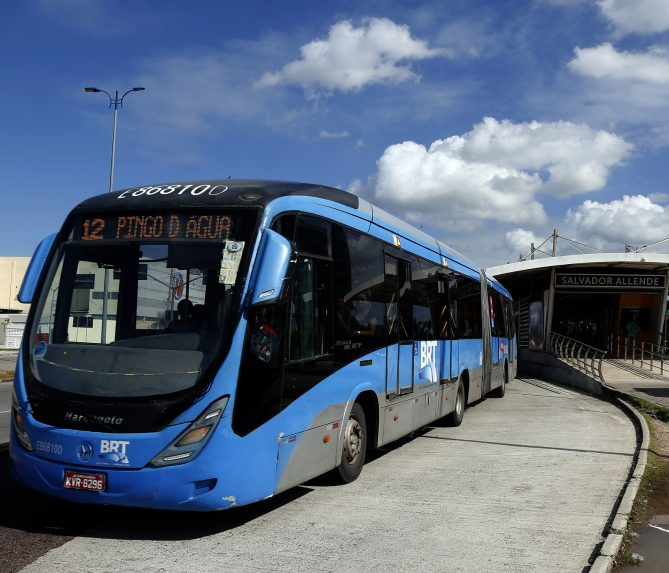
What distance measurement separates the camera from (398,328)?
9000 millimetres

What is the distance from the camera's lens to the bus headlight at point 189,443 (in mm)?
5246

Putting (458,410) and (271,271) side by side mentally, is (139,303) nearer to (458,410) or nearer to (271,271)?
(271,271)

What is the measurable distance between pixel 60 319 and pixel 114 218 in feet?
3.28

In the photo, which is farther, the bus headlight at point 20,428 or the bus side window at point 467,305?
the bus side window at point 467,305

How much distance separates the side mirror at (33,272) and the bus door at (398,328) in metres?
4.03

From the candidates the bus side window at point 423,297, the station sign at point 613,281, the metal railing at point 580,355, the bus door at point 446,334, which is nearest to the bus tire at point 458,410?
the bus door at point 446,334

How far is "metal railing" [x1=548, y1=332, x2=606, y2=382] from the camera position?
23.5 metres

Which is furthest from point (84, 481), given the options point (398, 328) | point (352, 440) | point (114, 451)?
point (398, 328)

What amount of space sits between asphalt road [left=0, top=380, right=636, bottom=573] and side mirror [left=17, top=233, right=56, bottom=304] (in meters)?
1.91

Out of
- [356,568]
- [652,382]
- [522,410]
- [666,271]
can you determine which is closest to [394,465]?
[356,568]

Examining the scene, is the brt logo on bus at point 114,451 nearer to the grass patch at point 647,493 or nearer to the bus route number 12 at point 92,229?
the bus route number 12 at point 92,229

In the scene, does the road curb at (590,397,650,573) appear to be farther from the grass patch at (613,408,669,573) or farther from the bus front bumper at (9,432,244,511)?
the bus front bumper at (9,432,244,511)

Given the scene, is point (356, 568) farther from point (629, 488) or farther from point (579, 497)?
point (629, 488)

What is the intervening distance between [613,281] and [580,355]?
8.45 m
